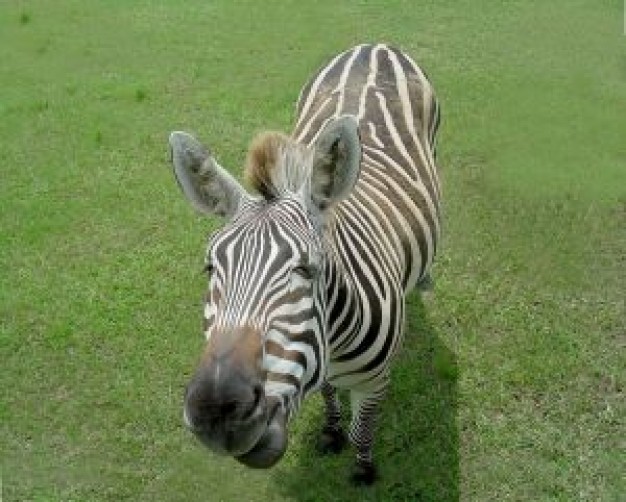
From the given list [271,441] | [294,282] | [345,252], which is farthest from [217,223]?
[271,441]

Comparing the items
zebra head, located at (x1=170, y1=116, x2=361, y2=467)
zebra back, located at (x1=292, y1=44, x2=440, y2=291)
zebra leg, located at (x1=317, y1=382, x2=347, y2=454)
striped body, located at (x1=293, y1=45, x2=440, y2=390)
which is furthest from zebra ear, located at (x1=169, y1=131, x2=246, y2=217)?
zebra leg, located at (x1=317, y1=382, x2=347, y2=454)

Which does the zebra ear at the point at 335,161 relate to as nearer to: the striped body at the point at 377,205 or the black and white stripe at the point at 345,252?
the black and white stripe at the point at 345,252

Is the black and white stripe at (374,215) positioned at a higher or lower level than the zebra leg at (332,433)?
higher

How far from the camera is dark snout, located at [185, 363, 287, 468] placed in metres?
2.36

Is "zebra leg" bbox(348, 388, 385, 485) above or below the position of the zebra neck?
below

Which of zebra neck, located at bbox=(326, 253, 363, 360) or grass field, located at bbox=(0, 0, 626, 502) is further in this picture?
grass field, located at bbox=(0, 0, 626, 502)

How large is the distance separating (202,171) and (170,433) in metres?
2.22

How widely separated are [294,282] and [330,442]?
6.87 feet

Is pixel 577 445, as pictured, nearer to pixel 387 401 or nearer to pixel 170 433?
pixel 387 401

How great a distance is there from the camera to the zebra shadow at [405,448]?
4355 millimetres

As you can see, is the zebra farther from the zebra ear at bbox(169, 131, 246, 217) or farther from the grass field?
the grass field

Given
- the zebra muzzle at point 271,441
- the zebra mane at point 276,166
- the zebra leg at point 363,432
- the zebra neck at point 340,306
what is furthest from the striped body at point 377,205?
the zebra muzzle at point 271,441

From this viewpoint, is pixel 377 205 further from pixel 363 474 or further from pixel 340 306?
pixel 363 474

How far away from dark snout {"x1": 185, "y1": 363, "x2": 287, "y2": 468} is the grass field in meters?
1.99
